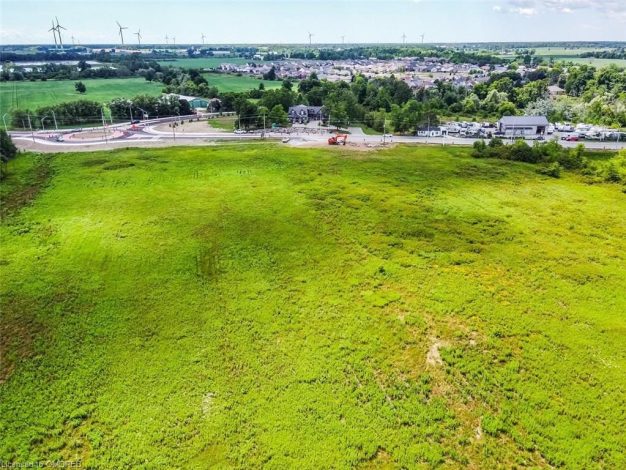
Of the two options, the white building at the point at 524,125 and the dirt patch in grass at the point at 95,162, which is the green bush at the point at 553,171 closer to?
the white building at the point at 524,125

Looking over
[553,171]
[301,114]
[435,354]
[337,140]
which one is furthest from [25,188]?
[553,171]

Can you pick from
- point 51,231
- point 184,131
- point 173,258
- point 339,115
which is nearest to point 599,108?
point 339,115

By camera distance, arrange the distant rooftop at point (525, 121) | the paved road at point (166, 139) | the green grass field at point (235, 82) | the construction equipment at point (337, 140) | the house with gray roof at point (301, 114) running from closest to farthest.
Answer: the paved road at point (166, 139)
the construction equipment at point (337, 140)
the distant rooftop at point (525, 121)
the house with gray roof at point (301, 114)
the green grass field at point (235, 82)

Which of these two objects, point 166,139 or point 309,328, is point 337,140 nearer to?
point 166,139

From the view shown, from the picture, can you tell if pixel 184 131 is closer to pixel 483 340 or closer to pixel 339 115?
pixel 339 115

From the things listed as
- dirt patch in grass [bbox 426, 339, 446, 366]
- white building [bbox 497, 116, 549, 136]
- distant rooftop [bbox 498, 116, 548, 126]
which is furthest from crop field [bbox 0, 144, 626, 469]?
distant rooftop [bbox 498, 116, 548, 126]

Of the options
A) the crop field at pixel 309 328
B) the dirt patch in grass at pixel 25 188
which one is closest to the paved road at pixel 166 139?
the dirt patch in grass at pixel 25 188
